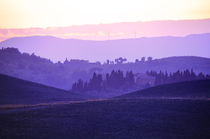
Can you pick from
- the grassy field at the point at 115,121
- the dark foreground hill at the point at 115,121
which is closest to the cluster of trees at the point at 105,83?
the dark foreground hill at the point at 115,121

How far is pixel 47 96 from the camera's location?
98.9m

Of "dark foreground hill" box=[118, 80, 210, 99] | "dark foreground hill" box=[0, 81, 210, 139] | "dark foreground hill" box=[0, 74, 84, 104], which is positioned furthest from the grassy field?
"dark foreground hill" box=[0, 74, 84, 104]

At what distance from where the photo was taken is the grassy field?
38.6 m

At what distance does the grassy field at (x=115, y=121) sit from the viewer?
38.6 metres

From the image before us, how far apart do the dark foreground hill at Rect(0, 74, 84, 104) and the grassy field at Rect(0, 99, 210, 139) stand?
1399 inches

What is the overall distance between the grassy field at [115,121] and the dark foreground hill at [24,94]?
35.5 metres

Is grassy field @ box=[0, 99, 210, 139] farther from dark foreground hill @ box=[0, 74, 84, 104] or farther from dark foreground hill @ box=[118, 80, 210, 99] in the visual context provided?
dark foreground hill @ box=[0, 74, 84, 104]

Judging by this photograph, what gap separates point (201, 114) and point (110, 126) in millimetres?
11227

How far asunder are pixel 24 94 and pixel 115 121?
57.3 meters

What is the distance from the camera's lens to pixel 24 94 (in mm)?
98250

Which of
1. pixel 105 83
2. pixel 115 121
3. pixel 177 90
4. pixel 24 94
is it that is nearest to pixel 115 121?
pixel 115 121

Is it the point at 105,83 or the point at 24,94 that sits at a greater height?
the point at 24,94

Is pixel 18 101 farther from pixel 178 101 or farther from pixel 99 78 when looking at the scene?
pixel 99 78

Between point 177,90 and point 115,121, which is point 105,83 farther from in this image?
point 115,121
